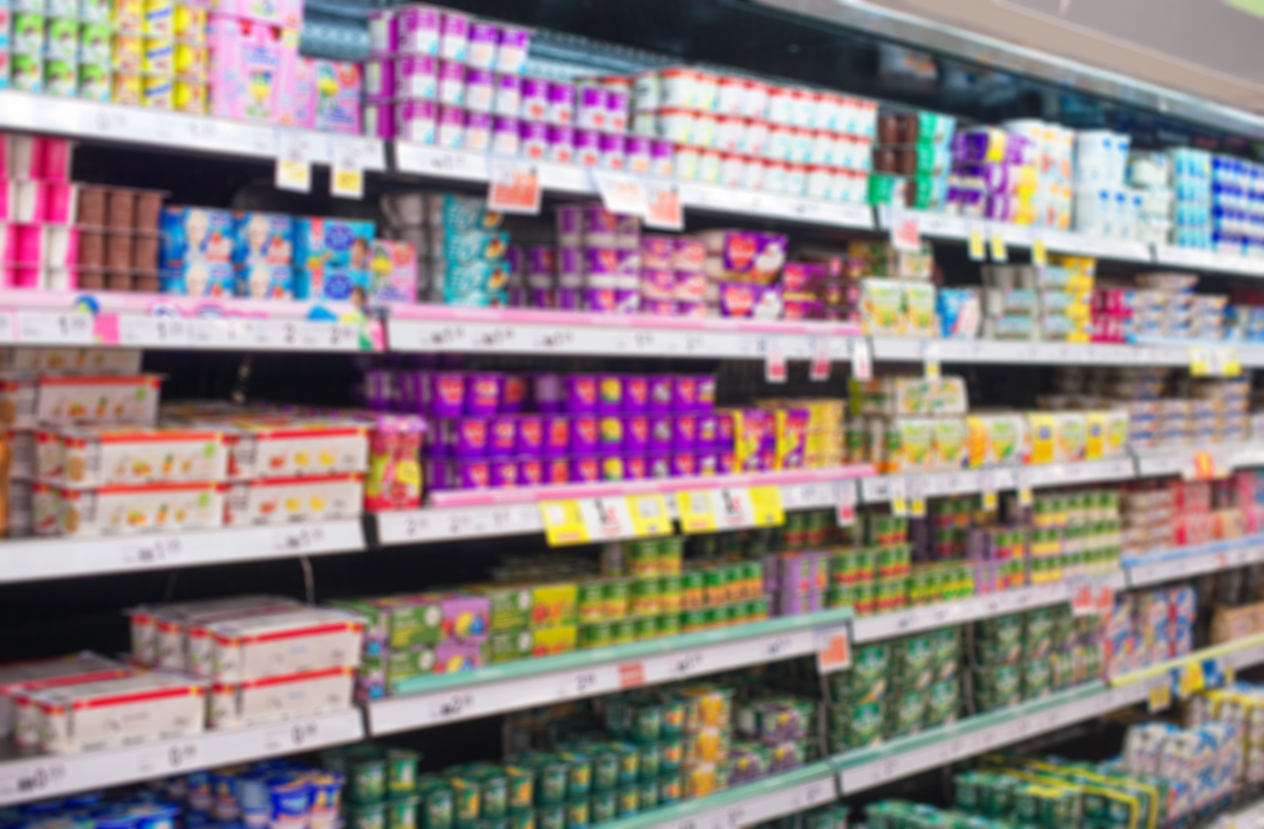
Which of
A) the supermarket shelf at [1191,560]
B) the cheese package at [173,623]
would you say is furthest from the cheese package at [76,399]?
the supermarket shelf at [1191,560]

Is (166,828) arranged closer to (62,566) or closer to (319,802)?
(319,802)

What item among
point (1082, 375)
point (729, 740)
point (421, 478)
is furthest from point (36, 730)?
point (1082, 375)

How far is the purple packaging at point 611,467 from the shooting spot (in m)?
2.88

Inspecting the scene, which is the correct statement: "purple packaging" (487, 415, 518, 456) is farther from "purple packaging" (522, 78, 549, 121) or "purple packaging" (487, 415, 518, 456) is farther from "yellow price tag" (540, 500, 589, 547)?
"purple packaging" (522, 78, 549, 121)

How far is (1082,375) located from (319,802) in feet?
11.0

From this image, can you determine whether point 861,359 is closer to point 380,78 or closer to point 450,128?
point 450,128

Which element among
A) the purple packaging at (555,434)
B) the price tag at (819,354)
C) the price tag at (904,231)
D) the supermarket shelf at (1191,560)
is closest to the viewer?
the purple packaging at (555,434)

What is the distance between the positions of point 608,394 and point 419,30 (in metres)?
0.88

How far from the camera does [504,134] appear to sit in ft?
8.61

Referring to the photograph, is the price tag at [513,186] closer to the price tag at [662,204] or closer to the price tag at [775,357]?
the price tag at [662,204]

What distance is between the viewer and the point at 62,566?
204 centimetres

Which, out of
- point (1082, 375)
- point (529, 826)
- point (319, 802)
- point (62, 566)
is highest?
point (1082, 375)

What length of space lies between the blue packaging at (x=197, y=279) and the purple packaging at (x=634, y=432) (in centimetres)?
97

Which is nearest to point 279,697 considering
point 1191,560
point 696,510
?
point 696,510
